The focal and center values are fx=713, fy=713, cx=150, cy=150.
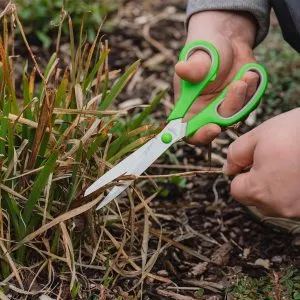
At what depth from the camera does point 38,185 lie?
137 centimetres

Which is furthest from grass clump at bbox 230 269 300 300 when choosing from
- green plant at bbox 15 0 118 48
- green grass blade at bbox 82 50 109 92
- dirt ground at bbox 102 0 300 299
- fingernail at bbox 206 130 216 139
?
green plant at bbox 15 0 118 48

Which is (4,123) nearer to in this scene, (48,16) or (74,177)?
(74,177)

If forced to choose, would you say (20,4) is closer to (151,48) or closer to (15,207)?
(151,48)

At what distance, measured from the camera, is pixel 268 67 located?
237 centimetres

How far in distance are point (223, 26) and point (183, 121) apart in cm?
32

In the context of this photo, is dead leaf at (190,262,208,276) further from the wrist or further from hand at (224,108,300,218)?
the wrist

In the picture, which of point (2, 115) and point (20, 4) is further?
point (20, 4)

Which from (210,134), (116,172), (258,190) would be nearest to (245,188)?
(258,190)

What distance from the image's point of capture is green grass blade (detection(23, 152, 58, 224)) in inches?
52.7

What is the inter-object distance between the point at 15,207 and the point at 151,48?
1292mm

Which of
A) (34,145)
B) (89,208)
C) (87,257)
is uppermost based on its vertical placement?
(34,145)

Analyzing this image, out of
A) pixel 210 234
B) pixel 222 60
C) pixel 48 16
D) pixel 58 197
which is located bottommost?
pixel 210 234

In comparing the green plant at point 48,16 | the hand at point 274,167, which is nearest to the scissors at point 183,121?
the hand at point 274,167

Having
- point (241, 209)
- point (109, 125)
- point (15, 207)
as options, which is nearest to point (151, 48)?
point (241, 209)
